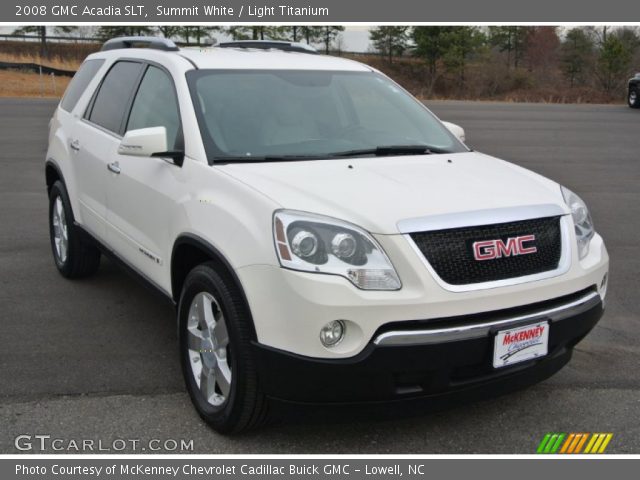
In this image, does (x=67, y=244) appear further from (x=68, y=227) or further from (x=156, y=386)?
(x=156, y=386)

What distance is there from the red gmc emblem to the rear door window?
2711mm

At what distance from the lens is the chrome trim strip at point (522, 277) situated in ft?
10.1

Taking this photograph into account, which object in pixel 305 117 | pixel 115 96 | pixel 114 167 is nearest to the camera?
pixel 305 117

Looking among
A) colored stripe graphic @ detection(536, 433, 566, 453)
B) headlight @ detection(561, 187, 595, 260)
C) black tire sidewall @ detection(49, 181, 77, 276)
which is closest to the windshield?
headlight @ detection(561, 187, 595, 260)

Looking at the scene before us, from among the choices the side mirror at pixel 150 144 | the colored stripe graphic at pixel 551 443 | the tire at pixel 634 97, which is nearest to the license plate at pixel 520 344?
the colored stripe graphic at pixel 551 443

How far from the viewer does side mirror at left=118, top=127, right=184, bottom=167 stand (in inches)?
154

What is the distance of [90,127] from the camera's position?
536 centimetres

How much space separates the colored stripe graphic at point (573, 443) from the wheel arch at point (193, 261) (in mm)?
1495

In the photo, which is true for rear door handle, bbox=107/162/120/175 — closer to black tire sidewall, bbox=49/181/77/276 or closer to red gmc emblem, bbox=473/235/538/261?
black tire sidewall, bbox=49/181/77/276

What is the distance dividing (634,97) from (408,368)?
30.3m

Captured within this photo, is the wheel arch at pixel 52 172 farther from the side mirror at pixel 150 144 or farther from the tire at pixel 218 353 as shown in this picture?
the tire at pixel 218 353

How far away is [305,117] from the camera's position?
4.36 metres

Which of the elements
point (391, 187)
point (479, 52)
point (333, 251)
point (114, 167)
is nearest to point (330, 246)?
point (333, 251)
